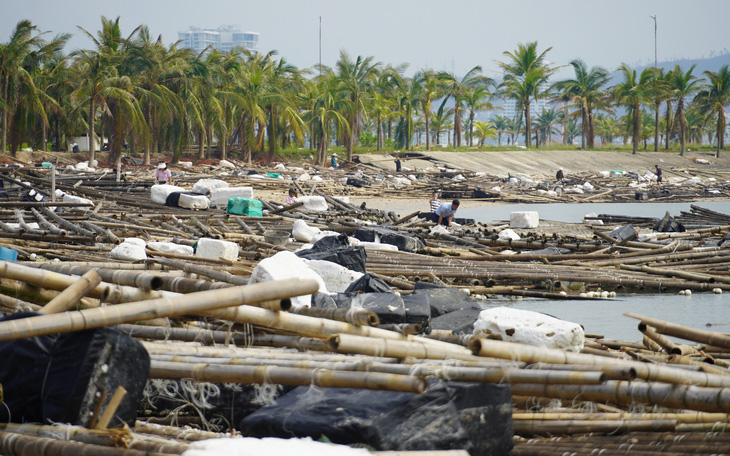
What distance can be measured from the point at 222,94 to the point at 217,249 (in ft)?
107

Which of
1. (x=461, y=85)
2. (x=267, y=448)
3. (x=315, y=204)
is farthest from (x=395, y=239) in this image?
(x=461, y=85)

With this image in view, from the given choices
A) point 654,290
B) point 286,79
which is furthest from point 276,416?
point 286,79

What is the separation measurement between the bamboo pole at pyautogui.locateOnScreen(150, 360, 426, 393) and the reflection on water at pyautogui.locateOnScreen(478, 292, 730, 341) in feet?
17.8

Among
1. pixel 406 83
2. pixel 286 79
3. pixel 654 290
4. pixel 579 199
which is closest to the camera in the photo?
pixel 654 290

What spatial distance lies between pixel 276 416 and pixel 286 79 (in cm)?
4399

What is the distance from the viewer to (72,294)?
3234 millimetres

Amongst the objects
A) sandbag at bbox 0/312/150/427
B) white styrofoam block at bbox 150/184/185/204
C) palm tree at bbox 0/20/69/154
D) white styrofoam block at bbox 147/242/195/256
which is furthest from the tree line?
sandbag at bbox 0/312/150/427

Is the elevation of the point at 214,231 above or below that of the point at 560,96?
below

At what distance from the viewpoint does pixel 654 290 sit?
9.65 m

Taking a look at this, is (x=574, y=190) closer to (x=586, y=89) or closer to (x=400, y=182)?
(x=400, y=182)

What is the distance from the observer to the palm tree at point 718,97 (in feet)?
182

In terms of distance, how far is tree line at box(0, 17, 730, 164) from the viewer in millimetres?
32438

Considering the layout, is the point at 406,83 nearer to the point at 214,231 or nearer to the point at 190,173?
the point at 190,173

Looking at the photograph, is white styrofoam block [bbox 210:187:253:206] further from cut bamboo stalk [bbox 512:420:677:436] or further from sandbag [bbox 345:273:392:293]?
cut bamboo stalk [bbox 512:420:677:436]
